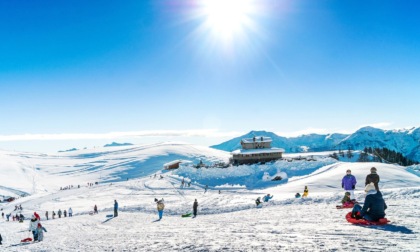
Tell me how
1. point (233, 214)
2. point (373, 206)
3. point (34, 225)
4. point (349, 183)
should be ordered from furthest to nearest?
point (233, 214), point (349, 183), point (34, 225), point (373, 206)

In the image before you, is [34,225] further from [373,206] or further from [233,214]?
[373,206]

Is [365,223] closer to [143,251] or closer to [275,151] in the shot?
[143,251]

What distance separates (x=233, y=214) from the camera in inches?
886

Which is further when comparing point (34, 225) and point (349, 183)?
point (349, 183)

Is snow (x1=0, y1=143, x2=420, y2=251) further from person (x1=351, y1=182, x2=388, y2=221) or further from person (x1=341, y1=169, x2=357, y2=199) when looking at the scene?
person (x1=341, y1=169, x2=357, y2=199)

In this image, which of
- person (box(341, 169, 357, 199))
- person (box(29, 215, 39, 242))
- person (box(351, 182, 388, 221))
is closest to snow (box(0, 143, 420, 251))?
person (box(351, 182, 388, 221))

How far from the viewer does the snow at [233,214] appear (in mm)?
10609

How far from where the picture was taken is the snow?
34.8 ft

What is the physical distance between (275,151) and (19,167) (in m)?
134

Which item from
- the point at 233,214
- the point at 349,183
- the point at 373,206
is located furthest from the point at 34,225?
the point at 349,183

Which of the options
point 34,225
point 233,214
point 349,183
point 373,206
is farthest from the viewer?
point 233,214

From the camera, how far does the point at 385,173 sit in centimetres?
4341

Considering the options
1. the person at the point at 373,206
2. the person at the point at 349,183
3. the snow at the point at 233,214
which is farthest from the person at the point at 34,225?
the person at the point at 349,183

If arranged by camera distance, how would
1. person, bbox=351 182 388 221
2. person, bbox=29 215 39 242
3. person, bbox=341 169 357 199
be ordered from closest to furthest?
person, bbox=351 182 388 221 → person, bbox=29 215 39 242 → person, bbox=341 169 357 199
